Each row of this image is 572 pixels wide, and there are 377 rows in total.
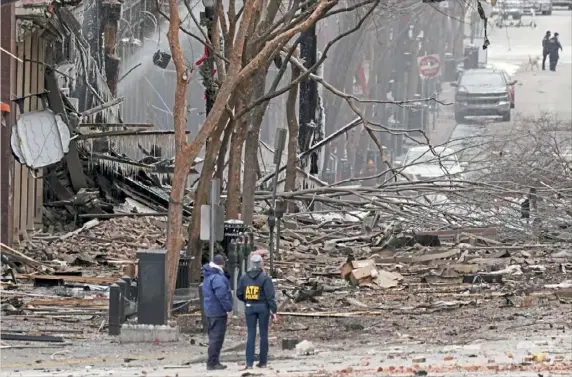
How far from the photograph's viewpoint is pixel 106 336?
60.7ft

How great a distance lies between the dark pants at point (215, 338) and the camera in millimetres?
15672

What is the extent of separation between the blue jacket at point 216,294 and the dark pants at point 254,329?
25 centimetres

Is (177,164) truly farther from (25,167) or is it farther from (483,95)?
(483,95)

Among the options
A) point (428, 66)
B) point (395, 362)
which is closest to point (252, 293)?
point (395, 362)

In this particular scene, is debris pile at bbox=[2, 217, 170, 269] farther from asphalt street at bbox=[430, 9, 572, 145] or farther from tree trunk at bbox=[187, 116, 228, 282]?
asphalt street at bbox=[430, 9, 572, 145]

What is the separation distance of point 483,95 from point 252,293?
157ft

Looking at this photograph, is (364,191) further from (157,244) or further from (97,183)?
(97,183)

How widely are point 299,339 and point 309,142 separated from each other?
16850 millimetres

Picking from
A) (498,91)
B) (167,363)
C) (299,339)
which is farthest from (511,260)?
(498,91)

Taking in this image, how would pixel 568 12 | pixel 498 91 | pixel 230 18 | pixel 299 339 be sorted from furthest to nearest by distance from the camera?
pixel 568 12 → pixel 498 91 → pixel 230 18 → pixel 299 339

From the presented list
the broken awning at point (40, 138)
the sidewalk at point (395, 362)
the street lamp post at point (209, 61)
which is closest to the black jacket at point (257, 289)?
the sidewalk at point (395, 362)

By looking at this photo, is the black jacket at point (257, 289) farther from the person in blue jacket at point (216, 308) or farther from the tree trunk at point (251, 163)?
the tree trunk at point (251, 163)

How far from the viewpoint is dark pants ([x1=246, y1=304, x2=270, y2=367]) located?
1572 centimetres

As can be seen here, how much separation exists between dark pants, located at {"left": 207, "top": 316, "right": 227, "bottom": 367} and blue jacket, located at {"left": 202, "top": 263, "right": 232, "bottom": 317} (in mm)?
84
